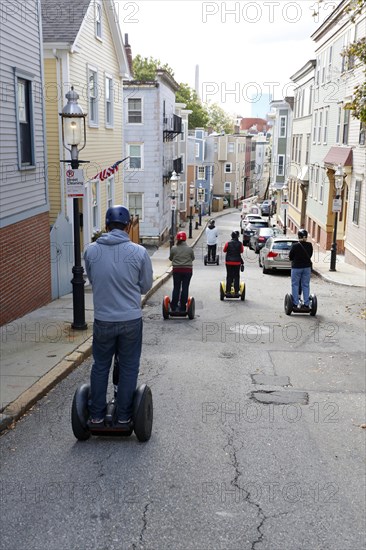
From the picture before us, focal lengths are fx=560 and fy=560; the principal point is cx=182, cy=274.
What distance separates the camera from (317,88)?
3631 cm

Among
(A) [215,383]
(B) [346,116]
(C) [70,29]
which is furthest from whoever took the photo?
(B) [346,116]

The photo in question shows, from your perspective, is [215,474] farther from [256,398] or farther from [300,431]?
[256,398]

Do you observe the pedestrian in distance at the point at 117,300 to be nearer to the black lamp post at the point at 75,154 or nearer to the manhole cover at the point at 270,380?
the manhole cover at the point at 270,380

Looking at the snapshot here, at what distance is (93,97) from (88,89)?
604mm

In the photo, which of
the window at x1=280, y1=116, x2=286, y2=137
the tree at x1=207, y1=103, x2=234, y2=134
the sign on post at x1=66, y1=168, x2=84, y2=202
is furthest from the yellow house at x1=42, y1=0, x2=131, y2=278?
the tree at x1=207, y1=103, x2=234, y2=134

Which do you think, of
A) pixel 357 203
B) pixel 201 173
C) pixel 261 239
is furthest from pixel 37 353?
pixel 201 173

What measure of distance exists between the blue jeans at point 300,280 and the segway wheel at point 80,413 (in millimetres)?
8008

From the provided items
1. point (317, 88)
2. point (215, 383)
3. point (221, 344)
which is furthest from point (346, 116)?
point (215, 383)

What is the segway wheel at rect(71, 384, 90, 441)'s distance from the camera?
5.47 m

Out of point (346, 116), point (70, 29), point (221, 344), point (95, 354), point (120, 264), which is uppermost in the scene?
point (70, 29)

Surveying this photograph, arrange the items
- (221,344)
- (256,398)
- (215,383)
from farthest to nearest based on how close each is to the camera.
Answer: (221,344), (215,383), (256,398)

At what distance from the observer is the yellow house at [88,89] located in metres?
16.8

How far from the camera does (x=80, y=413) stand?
5473 millimetres

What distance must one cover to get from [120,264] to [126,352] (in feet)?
2.81
